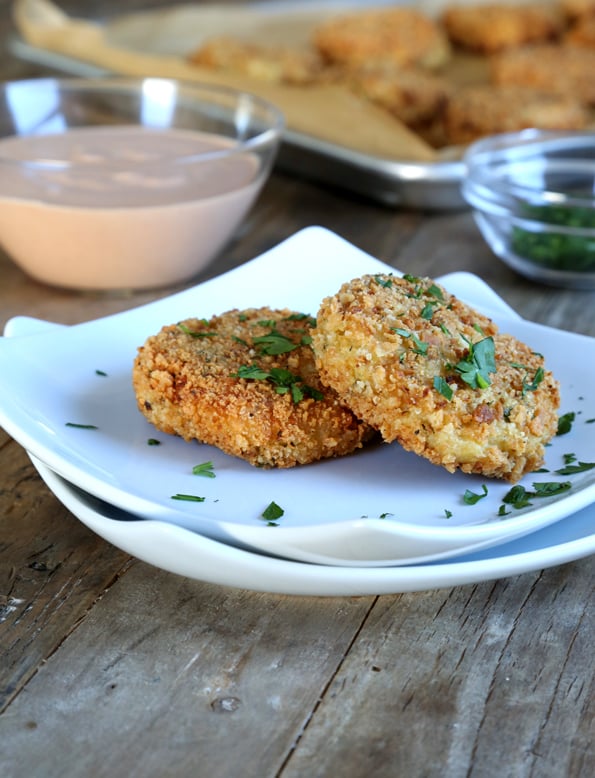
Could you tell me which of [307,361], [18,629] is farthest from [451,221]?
[18,629]

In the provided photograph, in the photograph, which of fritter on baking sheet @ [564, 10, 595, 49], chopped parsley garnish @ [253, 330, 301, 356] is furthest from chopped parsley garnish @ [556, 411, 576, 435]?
fritter on baking sheet @ [564, 10, 595, 49]

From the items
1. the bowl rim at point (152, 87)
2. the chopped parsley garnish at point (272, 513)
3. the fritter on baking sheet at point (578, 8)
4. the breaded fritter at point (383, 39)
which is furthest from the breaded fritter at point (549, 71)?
the chopped parsley garnish at point (272, 513)

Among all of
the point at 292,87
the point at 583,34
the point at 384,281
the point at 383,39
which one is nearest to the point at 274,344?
the point at 384,281

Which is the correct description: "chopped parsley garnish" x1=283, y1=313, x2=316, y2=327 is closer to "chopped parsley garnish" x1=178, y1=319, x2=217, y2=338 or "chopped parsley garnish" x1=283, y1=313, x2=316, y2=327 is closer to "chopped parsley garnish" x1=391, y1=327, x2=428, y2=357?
"chopped parsley garnish" x1=178, y1=319, x2=217, y2=338

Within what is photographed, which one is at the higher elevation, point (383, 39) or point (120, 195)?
point (120, 195)

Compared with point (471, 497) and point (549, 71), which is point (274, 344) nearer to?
point (471, 497)
